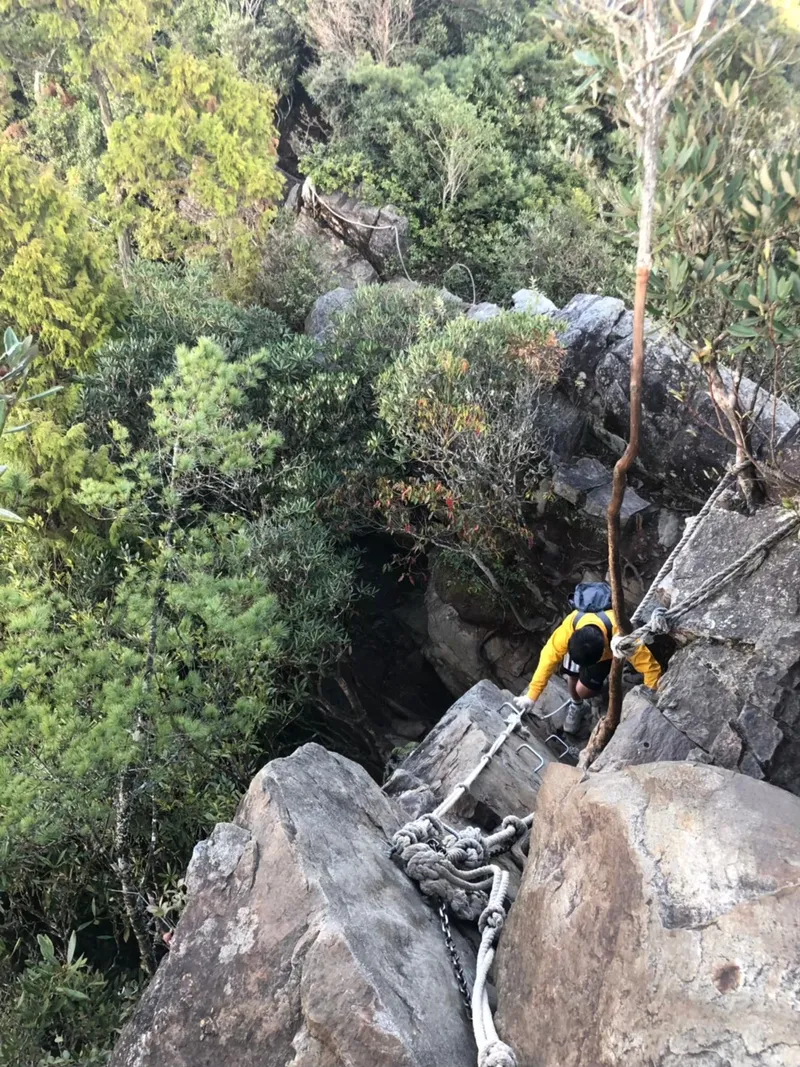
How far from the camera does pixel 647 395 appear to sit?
9906 millimetres

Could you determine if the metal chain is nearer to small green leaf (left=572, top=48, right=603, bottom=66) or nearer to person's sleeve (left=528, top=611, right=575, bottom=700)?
person's sleeve (left=528, top=611, right=575, bottom=700)

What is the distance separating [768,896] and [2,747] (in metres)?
6.41

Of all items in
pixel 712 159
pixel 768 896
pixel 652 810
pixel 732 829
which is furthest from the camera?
pixel 712 159

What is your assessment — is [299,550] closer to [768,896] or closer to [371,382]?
[371,382]

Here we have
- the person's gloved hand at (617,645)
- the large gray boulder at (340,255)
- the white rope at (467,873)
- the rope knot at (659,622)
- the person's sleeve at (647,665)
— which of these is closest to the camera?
the white rope at (467,873)

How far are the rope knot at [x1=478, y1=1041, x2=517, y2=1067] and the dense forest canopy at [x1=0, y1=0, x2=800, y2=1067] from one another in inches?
89.8

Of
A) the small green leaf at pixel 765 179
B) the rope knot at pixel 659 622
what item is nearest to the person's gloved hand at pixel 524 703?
the rope knot at pixel 659 622

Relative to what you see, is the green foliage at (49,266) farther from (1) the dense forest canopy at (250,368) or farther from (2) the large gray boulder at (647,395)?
(2) the large gray boulder at (647,395)

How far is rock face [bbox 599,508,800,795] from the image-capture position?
14.5 feet

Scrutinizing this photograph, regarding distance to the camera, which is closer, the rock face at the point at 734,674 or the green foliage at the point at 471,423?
the rock face at the point at 734,674

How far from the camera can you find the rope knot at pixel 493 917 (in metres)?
3.75

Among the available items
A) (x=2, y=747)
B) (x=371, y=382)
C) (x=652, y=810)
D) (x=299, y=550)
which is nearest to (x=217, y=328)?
(x=371, y=382)

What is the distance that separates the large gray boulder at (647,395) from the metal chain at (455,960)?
6520 mm

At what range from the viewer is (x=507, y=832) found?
4.67 m
